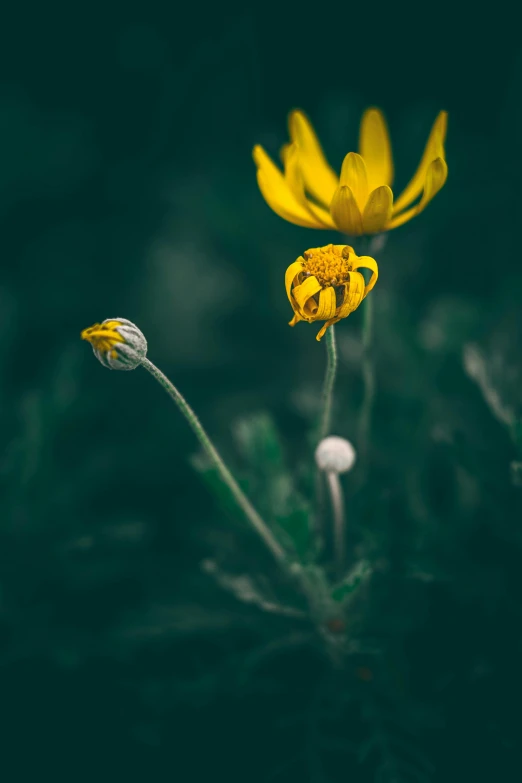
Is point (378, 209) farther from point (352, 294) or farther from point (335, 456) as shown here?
point (335, 456)

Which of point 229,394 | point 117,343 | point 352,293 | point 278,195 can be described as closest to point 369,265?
point 352,293

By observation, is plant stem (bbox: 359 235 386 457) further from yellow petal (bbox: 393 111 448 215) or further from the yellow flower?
the yellow flower

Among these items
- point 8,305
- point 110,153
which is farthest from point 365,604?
point 110,153

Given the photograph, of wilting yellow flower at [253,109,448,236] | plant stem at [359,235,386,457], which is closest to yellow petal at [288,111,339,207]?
wilting yellow flower at [253,109,448,236]

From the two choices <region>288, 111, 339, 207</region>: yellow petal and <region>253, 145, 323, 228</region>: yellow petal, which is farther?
<region>288, 111, 339, 207</region>: yellow petal

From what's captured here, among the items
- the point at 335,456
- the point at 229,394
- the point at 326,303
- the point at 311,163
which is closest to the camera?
the point at 326,303

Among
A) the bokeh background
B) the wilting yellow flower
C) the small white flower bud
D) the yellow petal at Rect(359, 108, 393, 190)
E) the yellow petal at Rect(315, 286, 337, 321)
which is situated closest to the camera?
the yellow petal at Rect(315, 286, 337, 321)
